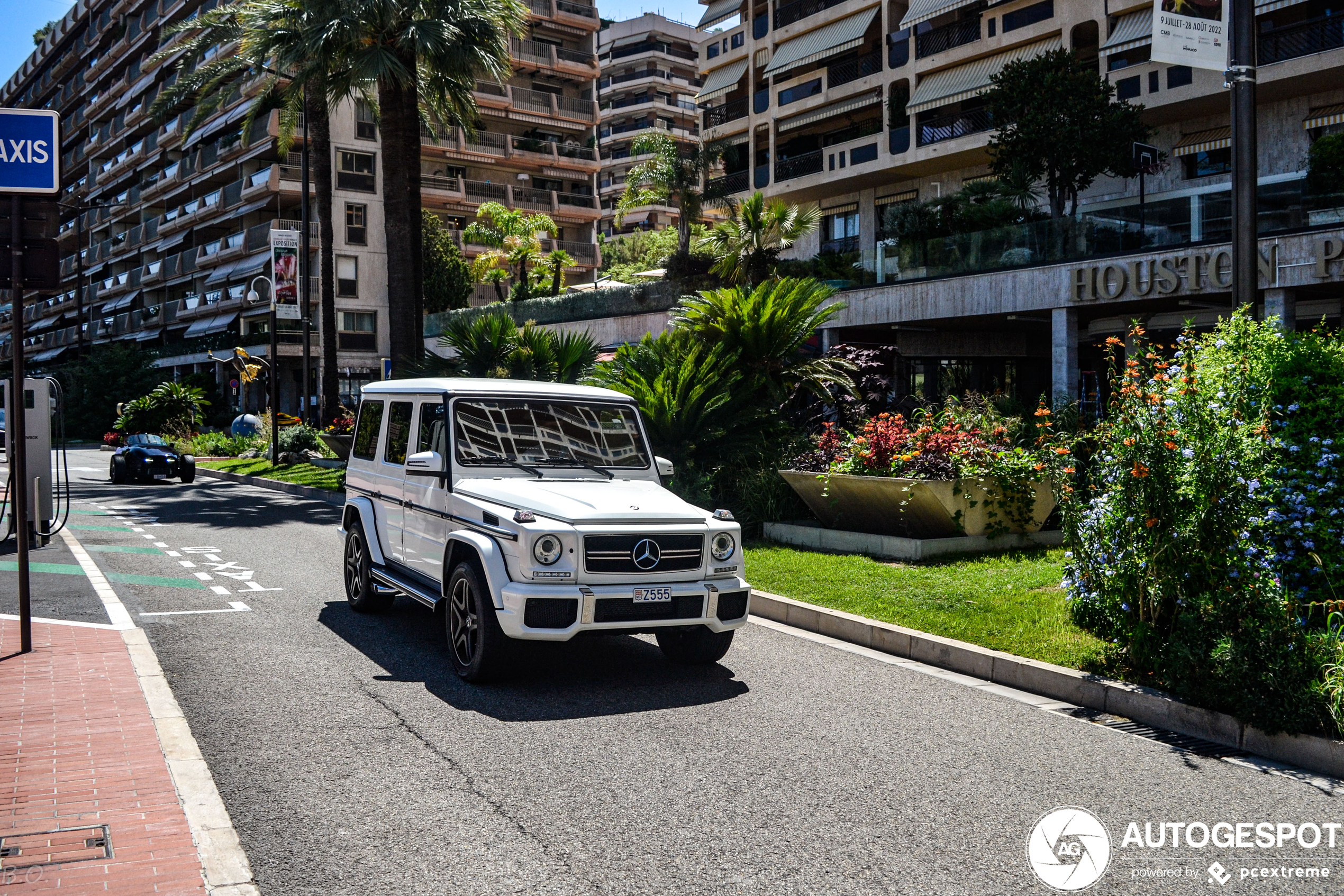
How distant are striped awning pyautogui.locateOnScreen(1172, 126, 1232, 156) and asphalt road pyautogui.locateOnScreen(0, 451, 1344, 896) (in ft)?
86.9

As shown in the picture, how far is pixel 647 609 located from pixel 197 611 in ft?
16.1

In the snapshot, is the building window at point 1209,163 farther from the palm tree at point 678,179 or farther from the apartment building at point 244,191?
the apartment building at point 244,191

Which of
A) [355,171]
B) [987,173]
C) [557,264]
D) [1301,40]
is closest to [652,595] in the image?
[1301,40]

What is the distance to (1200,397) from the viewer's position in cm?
676

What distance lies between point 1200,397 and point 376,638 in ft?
19.6

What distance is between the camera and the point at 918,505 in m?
12.0

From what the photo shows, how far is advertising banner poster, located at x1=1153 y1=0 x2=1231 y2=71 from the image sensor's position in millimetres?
8547

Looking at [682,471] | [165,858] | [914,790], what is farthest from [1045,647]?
[682,471]

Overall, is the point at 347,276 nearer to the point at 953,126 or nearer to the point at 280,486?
the point at 953,126

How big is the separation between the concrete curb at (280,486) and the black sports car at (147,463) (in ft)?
4.41

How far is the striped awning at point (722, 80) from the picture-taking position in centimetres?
4859

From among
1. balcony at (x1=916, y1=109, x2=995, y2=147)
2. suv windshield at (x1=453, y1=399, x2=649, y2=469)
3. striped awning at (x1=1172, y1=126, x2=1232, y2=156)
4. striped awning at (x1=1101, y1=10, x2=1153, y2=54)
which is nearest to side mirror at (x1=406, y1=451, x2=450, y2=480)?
suv windshield at (x1=453, y1=399, x2=649, y2=469)

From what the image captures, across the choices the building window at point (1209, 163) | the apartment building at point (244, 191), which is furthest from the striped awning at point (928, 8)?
the apartment building at point (244, 191)

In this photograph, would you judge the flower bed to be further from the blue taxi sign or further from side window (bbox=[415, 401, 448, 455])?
the blue taxi sign
